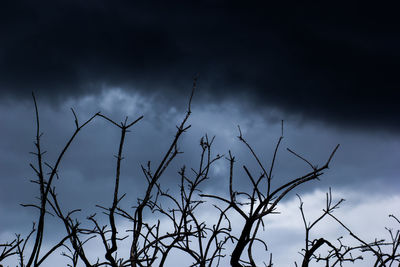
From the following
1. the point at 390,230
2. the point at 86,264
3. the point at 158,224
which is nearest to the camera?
the point at 86,264

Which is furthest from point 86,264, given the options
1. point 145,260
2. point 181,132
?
point 181,132

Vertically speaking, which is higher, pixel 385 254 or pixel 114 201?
pixel 114 201

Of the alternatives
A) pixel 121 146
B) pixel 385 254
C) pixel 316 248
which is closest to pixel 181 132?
pixel 121 146

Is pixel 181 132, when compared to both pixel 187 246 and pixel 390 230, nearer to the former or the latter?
pixel 187 246

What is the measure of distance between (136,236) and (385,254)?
6.21 feet

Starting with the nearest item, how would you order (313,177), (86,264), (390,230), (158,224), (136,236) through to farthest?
(313,177) < (86,264) < (136,236) < (158,224) < (390,230)

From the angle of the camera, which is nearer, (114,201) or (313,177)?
(313,177)

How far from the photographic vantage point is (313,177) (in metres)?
2.76

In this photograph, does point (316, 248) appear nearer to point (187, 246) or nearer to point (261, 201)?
point (261, 201)

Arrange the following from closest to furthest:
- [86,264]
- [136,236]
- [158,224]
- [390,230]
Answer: [86,264], [136,236], [158,224], [390,230]

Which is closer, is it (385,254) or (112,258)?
(112,258)

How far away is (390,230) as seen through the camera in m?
4.16

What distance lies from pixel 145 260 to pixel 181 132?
3.11ft

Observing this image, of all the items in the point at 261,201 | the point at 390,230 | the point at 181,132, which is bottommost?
the point at 261,201
